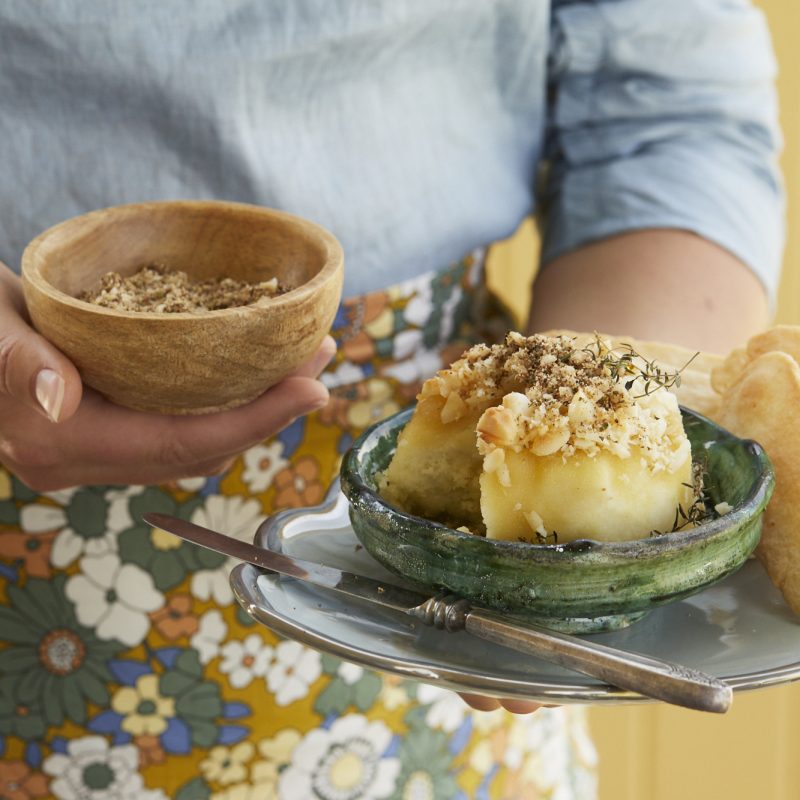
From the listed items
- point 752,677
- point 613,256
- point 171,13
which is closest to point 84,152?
point 171,13

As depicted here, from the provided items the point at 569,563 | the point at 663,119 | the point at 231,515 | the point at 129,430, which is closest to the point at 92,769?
the point at 231,515

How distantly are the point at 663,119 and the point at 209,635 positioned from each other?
A: 0.61m

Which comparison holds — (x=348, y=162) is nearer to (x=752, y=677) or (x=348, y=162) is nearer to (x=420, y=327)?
(x=420, y=327)

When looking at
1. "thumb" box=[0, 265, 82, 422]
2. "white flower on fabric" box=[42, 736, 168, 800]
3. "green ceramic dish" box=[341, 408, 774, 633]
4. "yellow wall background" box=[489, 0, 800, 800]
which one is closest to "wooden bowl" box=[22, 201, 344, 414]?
"thumb" box=[0, 265, 82, 422]

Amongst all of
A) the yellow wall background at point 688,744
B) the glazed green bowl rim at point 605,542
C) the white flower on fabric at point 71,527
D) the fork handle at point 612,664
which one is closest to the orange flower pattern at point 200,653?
the white flower on fabric at point 71,527

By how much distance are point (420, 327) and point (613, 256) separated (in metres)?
0.19

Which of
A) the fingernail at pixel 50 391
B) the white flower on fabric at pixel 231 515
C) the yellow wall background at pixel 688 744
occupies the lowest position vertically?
the yellow wall background at pixel 688 744

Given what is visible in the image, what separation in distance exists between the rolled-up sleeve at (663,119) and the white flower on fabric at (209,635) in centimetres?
44

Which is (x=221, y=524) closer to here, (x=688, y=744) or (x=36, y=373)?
(x=36, y=373)

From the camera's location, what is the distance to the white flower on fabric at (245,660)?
0.87 metres

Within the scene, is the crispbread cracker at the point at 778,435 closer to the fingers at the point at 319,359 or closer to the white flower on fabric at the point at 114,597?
the fingers at the point at 319,359

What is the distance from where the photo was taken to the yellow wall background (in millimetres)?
1540

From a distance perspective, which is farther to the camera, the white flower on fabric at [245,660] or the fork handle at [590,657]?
the white flower on fabric at [245,660]

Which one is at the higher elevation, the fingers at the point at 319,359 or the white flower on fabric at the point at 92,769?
the fingers at the point at 319,359
